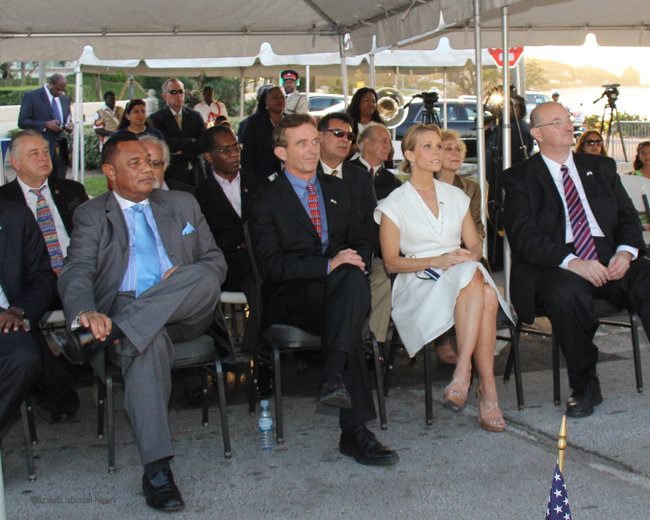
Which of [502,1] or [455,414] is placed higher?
[502,1]

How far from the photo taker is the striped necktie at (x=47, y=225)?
3.98m

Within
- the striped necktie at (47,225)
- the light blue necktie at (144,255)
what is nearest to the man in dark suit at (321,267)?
the light blue necktie at (144,255)

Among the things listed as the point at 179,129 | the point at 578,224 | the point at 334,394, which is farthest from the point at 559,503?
the point at 179,129

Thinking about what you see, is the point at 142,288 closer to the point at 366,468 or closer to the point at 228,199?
the point at 366,468

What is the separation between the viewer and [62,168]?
32.4 feet

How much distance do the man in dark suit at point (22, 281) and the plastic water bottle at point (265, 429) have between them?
1014 mm

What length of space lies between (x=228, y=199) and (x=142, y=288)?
1466 mm

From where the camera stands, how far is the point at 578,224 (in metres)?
3.87

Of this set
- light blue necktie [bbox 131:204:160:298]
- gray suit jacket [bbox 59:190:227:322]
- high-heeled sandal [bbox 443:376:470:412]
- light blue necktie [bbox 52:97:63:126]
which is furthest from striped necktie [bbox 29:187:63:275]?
light blue necktie [bbox 52:97:63:126]

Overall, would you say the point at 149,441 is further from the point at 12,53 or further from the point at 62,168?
the point at 62,168

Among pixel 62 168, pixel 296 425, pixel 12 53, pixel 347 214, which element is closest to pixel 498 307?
pixel 347 214

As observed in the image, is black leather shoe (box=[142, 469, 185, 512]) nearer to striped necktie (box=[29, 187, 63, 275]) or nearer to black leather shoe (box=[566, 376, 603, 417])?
A: striped necktie (box=[29, 187, 63, 275])

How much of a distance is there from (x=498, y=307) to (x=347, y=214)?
939mm

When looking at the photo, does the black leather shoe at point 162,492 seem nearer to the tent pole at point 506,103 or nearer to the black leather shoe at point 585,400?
the black leather shoe at point 585,400
